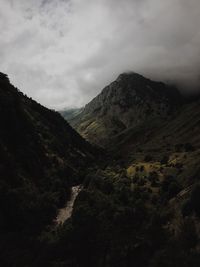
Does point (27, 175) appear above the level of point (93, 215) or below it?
above

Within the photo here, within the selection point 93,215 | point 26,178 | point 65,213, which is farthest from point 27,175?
point 93,215

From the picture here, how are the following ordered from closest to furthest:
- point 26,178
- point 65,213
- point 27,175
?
point 65,213, point 26,178, point 27,175

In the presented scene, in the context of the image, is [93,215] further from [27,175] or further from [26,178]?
[27,175]

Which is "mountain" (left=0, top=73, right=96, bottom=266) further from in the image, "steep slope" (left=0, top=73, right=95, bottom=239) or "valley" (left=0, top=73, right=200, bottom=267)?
"valley" (left=0, top=73, right=200, bottom=267)

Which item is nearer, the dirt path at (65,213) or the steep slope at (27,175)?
the steep slope at (27,175)

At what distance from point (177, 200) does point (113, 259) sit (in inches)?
1436

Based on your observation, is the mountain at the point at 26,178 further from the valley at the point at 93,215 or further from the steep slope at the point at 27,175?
the valley at the point at 93,215

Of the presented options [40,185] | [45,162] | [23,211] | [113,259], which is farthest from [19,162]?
[113,259]

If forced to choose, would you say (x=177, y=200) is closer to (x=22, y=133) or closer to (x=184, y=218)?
(x=184, y=218)

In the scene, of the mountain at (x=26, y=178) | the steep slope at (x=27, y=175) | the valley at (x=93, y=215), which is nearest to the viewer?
the valley at (x=93, y=215)

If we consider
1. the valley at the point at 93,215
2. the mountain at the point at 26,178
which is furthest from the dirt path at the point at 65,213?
the mountain at the point at 26,178

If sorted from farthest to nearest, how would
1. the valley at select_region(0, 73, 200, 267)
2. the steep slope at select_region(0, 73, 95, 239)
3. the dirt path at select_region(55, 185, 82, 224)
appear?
1. the dirt path at select_region(55, 185, 82, 224)
2. the steep slope at select_region(0, 73, 95, 239)
3. the valley at select_region(0, 73, 200, 267)

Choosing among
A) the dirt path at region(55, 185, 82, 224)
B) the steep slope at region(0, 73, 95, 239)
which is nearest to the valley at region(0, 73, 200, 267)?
the dirt path at region(55, 185, 82, 224)

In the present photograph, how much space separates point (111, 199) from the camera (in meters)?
114
